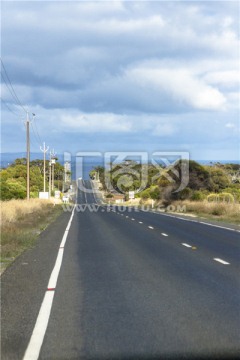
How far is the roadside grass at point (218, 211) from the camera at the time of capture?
36000 millimetres

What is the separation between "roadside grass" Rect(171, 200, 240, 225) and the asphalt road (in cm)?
1915

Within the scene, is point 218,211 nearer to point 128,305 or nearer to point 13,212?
point 13,212

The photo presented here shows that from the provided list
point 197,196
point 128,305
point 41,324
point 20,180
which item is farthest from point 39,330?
point 20,180

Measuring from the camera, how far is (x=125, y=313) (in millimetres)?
7887

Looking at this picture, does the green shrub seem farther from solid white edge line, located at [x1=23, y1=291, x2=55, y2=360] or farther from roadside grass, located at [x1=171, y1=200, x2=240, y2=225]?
solid white edge line, located at [x1=23, y1=291, x2=55, y2=360]

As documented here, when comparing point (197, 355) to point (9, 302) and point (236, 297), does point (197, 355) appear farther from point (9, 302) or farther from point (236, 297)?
point (9, 302)

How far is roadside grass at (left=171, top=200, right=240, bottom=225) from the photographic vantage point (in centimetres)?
3600

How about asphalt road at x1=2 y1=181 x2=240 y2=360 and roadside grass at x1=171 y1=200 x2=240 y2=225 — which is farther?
roadside grass at x1=171 y1=200 x2=240 y2=225

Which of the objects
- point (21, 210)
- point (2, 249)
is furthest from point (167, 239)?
point (21, 210)

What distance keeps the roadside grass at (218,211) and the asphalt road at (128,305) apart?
19145mm

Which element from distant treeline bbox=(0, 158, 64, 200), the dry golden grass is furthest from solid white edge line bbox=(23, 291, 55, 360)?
distant treeline bbox=(0, 158, 64, 200)

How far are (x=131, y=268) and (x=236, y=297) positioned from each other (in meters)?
3.88

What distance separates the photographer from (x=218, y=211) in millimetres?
40562

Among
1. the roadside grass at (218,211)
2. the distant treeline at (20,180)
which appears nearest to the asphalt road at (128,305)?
the roadside grass at (218,211)
